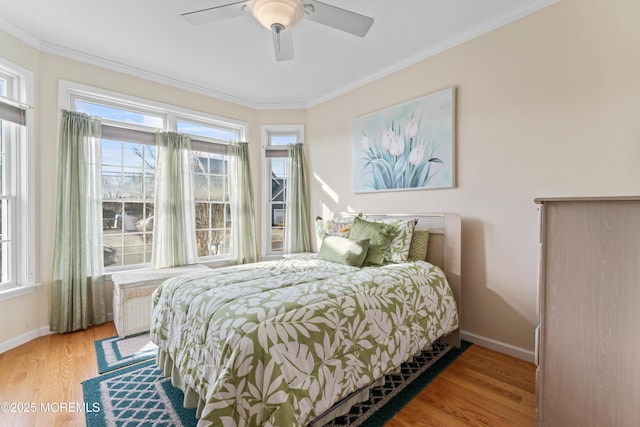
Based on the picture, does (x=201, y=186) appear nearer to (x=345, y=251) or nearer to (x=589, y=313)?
(x=345, y=251)

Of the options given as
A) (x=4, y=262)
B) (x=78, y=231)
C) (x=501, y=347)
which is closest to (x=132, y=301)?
(x=78, y=231)

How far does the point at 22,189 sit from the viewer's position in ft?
8.27

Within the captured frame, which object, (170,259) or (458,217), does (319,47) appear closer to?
(458,217)

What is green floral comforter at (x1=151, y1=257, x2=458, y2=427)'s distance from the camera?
113 cm

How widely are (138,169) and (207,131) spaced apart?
0.97 meters

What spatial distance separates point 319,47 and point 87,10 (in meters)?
1.85

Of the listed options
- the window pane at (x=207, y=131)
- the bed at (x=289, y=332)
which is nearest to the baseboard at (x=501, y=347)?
the bed at (x=289, y=332)

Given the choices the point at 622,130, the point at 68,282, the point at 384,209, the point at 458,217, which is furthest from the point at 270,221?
the point at 622,130

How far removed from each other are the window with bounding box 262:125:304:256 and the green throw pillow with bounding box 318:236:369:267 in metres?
1.63

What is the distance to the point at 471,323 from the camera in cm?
253

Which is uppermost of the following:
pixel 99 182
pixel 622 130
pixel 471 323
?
pixel 622 130

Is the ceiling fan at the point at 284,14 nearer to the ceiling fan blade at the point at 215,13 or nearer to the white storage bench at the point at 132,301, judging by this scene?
the ceiling fan blade at the point at 215,13

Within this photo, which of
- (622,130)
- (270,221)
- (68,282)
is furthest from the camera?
(270,221)

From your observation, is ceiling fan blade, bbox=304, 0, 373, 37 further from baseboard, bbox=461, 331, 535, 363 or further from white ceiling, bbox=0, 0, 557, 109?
baseboard, bbox=461, 331, 535, 363
